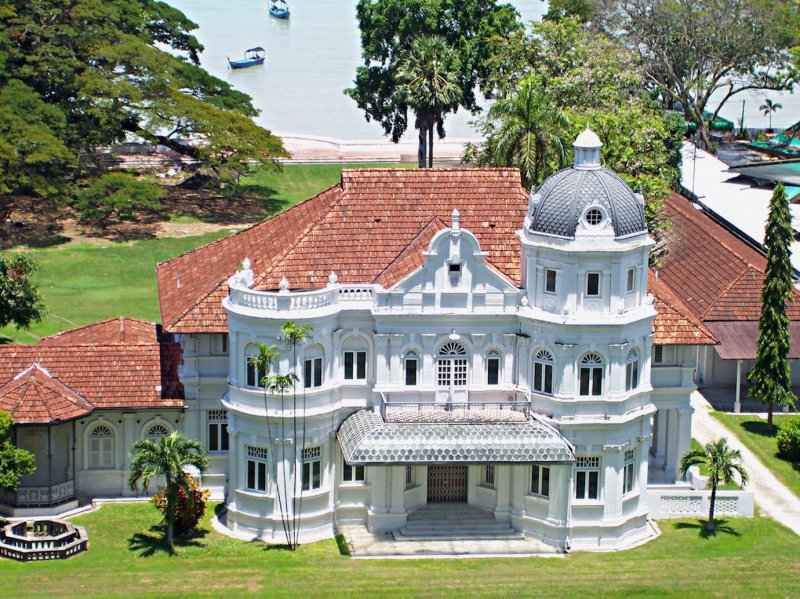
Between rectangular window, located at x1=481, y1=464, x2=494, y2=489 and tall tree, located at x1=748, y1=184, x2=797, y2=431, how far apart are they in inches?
709

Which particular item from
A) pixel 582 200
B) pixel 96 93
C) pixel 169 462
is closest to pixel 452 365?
pixel 582 200

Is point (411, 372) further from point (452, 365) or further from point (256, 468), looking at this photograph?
point (256, 468)

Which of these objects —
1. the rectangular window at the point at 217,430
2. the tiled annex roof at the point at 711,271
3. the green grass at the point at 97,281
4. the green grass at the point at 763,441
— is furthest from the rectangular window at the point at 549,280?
the green grass at the point at 97,281

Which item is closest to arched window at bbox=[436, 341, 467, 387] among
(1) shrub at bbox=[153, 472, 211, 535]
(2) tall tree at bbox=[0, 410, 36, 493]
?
(1) shrub at bbox=[153, 472, 211, 535]

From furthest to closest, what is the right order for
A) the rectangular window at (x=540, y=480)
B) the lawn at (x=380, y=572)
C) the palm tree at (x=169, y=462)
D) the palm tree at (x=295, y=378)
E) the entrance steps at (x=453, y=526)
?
the entrance steps at (x=453, y=526), the rectangular window at (x=540, y=480), the palm tree at (x=295, y=378), the palm tree at (x=169, y=462), the lawn at (x=380, y=572)

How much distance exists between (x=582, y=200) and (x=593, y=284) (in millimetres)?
3340

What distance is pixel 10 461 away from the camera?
6975 cm

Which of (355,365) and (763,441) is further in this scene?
(763,441)

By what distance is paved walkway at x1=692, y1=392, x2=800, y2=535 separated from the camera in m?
75.1

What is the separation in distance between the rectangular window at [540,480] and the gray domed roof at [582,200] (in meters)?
9.65

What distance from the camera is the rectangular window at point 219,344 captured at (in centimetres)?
7306

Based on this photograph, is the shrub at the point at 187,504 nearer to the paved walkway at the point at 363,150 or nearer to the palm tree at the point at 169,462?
the palm tree at the point at 169,462

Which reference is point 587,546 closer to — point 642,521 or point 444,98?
point 642,521

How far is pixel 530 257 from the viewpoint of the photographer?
70000 millimetres
